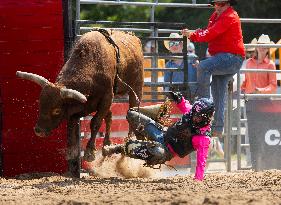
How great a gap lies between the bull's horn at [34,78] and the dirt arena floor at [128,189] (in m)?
1.11

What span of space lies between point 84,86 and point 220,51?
2.48 m

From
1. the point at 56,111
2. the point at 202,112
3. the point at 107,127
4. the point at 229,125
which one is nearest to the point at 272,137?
the point at 229,125

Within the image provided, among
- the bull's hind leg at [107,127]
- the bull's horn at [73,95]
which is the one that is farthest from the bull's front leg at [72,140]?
the bull's hind leg at [107,127]

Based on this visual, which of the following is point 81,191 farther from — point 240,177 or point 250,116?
point 250,116

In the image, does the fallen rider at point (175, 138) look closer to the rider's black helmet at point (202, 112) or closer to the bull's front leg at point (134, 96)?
A: the rider's black helmet at point (202, 112)

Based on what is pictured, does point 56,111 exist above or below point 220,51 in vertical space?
below

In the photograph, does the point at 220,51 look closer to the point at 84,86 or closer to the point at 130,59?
the point at 130,59

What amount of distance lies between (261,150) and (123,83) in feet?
10.4

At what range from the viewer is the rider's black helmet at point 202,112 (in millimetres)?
10062

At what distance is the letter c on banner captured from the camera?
530 inches

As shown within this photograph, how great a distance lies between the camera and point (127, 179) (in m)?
10.6

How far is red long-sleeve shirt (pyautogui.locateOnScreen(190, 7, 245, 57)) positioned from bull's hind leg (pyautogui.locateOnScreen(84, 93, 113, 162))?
179cm

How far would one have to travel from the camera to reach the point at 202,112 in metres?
10.1

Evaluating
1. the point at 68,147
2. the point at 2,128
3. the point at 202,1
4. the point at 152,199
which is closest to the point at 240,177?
the point at 68,147
